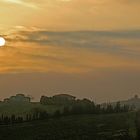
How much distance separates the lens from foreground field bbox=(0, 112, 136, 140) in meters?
126

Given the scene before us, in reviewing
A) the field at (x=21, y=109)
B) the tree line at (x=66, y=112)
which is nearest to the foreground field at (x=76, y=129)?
the tree line at (x=66, y=112)

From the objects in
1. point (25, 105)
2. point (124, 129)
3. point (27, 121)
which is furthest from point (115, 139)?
point (25, 105)

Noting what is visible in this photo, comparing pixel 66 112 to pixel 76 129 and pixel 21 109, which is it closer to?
pixel 21 109

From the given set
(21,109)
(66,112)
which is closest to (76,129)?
(66,112)

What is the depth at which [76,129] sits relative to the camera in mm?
138375

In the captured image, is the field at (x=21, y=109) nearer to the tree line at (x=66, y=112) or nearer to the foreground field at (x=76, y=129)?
the tree line at (x=66, y=112)

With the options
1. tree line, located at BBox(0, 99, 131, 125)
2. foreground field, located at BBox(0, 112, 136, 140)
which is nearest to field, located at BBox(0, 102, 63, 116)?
tree line, located at BBox(0, 99, 131, 125)

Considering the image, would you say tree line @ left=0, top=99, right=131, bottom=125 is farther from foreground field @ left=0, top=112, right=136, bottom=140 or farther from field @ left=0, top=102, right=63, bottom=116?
foreground field @ left=0, top=112, right=136, bottom=140

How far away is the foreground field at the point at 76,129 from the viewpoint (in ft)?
413

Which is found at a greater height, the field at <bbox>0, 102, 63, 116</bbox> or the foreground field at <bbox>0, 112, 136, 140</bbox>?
the field at <bbox>0, 102, 63, 116</bbox>

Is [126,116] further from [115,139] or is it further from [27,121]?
[115,139]

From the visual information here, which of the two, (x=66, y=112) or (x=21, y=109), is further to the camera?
(x=21, y=109)

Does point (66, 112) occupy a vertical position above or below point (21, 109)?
below

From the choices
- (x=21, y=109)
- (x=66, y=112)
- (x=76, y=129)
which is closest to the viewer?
(x=76, y=129)
